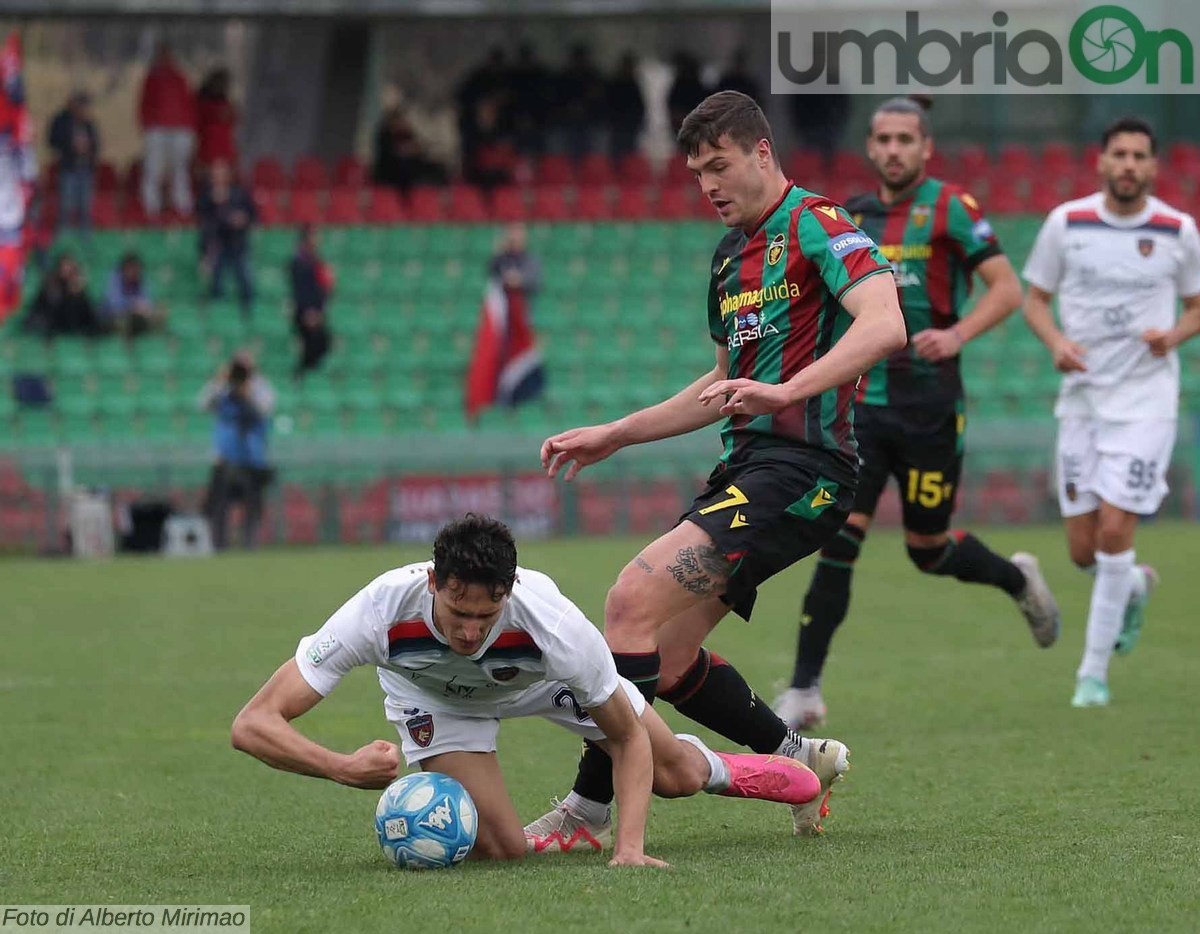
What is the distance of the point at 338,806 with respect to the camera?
6715 millimetres

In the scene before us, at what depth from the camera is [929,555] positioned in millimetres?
8633

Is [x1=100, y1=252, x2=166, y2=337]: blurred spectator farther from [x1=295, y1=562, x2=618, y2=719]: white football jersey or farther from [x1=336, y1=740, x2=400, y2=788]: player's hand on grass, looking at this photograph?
[x1=336, y1=740, x2=400, y2=788]: player's hand on grass

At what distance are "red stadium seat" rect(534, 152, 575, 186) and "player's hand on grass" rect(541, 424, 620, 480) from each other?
20.6m

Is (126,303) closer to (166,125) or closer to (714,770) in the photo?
(166,125)

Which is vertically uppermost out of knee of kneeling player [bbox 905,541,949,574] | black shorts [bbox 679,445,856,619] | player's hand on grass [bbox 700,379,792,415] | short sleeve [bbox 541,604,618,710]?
player's hand on grass [bbox 700,379,792,415]

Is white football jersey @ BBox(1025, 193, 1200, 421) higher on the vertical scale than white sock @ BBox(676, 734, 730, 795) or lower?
higher

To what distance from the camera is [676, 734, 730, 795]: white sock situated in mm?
5750

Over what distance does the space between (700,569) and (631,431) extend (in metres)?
0.54

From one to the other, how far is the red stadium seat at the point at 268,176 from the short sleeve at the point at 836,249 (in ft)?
66.6

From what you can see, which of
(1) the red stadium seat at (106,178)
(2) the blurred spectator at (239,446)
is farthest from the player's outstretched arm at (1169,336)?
(1) the red stadium seat at (106,178)

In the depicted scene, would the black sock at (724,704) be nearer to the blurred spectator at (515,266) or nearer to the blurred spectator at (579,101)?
the blurred spectator at (515,266)

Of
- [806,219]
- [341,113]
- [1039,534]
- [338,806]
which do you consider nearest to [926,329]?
[806,219]

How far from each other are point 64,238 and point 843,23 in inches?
409

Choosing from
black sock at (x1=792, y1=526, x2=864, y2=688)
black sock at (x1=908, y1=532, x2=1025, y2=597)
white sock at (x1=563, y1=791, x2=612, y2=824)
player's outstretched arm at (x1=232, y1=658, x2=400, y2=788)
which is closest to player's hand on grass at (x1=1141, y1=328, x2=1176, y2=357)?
black sock at (x1=908, y1=532, x2=1025, y2=597)
